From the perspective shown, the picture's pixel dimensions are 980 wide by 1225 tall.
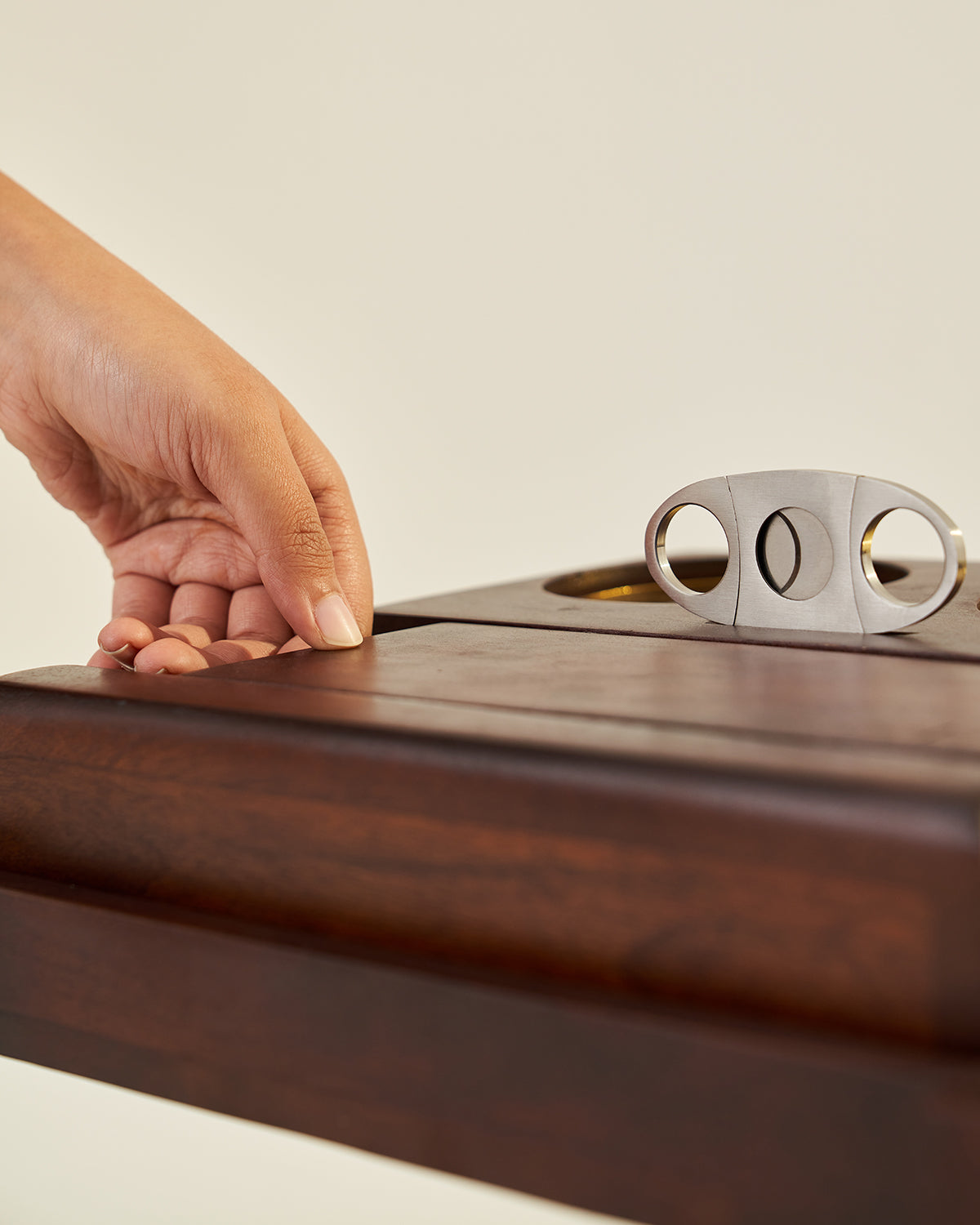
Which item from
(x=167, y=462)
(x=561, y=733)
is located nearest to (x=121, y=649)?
(x=167, y=462)

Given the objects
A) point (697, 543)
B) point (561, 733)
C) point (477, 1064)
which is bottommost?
point (477, 1064)

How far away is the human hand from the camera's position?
768 mm

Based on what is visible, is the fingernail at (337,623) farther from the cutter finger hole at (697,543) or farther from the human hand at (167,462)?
the cutter finger hole at (697,543)

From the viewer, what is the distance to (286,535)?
Result: 2.51 feet

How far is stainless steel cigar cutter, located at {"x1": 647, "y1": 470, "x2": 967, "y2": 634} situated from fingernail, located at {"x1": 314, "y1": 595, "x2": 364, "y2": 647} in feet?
0.68

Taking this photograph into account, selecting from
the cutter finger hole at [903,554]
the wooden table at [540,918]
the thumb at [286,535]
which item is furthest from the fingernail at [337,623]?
the cutter finger hole at [903,554]

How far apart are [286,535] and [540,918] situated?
40cm

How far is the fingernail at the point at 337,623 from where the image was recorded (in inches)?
28.4

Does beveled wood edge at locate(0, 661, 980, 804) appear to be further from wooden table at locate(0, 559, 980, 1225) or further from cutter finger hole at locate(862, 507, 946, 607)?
cutter finger hole at locate(862, 507, 946, 607)

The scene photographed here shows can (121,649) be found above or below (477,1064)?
above

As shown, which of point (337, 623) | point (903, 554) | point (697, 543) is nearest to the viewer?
point (337, 623)

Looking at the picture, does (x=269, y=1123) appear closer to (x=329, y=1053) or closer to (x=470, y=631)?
(x=329, y=1053)

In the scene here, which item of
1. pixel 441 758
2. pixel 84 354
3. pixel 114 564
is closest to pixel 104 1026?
pixel 441 758

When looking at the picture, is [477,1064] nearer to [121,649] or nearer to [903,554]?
[121,649]
